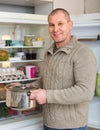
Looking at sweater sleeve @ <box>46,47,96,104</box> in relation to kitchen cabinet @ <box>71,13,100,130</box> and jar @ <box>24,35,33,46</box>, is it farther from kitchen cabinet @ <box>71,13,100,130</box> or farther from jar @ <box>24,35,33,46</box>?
jar @ <box>24,35,33,46</box>

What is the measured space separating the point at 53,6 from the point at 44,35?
0.89ft

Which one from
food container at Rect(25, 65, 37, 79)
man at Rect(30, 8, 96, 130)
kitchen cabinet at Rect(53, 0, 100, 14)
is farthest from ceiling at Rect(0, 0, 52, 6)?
man at Rect(30, 8, 96, 130)

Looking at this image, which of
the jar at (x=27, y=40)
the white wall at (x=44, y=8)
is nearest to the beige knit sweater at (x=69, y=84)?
A: the jar at (x=27, y=40)

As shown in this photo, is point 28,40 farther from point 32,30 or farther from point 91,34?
point 91,34

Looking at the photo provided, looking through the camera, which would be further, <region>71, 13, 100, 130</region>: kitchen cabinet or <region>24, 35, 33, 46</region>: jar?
<region>24, 35, 33, 46</region>: jar

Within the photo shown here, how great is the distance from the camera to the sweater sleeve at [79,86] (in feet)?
4.83

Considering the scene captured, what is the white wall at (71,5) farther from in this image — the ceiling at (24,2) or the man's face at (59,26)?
the man's face at (59,26)

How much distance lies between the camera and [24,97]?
151cm

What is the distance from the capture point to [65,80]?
156cm

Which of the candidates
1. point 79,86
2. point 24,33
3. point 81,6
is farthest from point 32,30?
point 79,86

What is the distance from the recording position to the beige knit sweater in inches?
58.2

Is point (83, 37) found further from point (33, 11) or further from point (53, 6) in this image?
point (33, 11)

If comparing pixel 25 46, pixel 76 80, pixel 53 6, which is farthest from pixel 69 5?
pixel 76 80

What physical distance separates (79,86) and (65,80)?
111 mm
